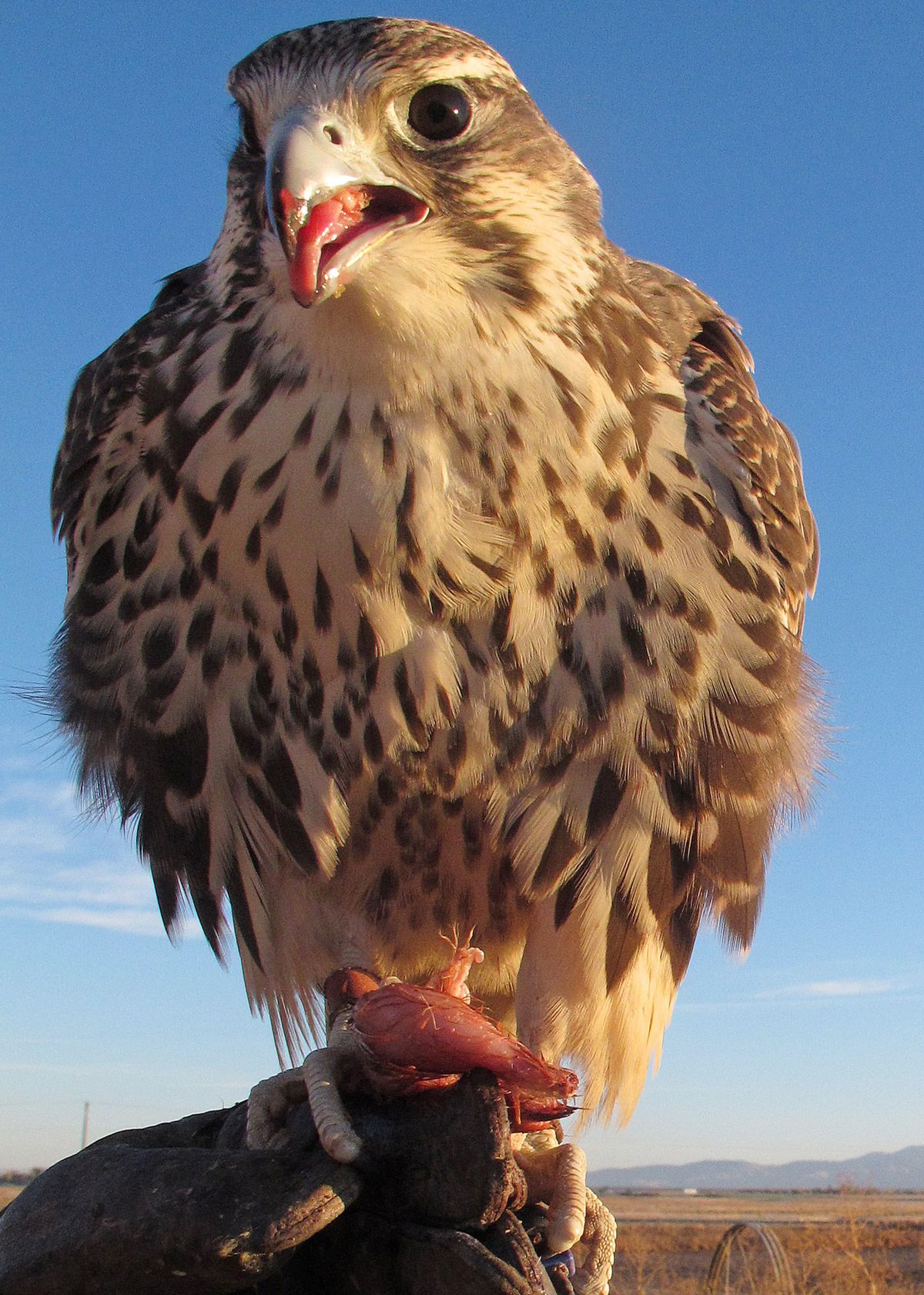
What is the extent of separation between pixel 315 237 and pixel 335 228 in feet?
0.24

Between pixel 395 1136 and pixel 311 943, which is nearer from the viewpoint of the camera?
pixel 395 1136

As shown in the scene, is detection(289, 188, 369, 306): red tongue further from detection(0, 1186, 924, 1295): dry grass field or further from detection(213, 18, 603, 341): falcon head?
detection(0, 1186, 924, 1295): dry grass field

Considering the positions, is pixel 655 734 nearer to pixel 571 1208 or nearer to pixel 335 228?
pixel 571 1208

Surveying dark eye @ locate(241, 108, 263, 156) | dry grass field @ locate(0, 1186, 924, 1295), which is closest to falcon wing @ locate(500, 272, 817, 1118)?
dark eye @ locate(241, 108, 263, 156)

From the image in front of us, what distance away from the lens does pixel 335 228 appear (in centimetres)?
224

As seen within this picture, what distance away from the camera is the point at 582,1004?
2865mm

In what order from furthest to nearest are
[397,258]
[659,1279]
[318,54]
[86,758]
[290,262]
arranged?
[659,1279] < [86,758] < [318,54] < [397,258] < [290,262]

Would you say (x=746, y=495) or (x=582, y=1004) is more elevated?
(x=746, y=495)

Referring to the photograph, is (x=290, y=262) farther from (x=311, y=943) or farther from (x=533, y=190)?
(x=311, y=943)

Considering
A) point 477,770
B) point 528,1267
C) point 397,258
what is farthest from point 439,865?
point 397,258

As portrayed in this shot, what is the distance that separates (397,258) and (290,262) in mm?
251

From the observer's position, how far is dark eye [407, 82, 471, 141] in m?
2.51

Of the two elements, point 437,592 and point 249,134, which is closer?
point 437,592

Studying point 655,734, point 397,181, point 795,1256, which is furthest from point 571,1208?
point 795,1256
